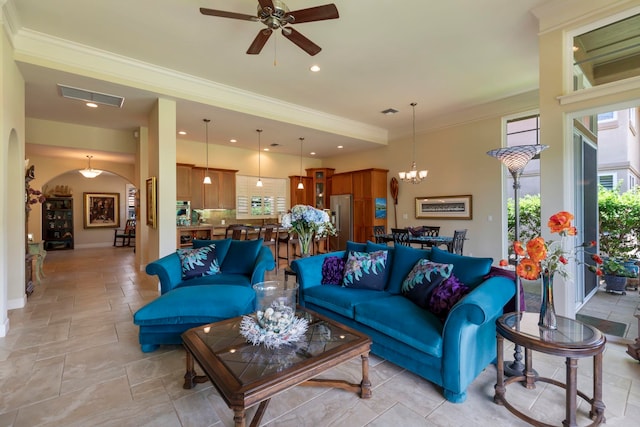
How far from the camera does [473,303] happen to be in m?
1.89

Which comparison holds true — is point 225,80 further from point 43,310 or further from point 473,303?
point 473,303

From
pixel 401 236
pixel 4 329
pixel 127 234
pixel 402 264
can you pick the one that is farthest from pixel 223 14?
pixel 127 234

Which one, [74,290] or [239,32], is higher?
[239,32]

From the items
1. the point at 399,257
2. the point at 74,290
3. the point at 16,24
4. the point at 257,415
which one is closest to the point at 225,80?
the point at 16,24

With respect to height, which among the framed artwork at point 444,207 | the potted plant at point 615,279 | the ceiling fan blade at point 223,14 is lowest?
the potted plant at point 615,279

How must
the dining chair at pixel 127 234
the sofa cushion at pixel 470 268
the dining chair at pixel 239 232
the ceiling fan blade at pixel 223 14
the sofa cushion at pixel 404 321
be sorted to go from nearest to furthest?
1. the sofa cushion at pixel 404 321
2. the sofa cushion at pixel 470 268
3. the ceiling fan blade at pixel 223 14
4. the dining chair at pixel 239 232
5. the dining chair at pixel 127 234

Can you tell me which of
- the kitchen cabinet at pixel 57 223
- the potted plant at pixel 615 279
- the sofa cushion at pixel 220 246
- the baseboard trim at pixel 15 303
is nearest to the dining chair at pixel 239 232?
the sofa cushion at pixel 220 246

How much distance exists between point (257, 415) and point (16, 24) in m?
4.70

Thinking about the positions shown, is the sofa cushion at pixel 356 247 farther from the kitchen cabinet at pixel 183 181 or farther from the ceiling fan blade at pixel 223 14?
the kitchen cabinet at pixel 183 181

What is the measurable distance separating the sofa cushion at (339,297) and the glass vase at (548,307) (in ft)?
4.08

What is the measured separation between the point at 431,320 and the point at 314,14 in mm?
2742

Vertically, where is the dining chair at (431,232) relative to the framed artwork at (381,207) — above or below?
below

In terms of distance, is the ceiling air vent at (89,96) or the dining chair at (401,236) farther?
the dining chair at (401,236)

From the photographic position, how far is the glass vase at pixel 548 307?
187cm
